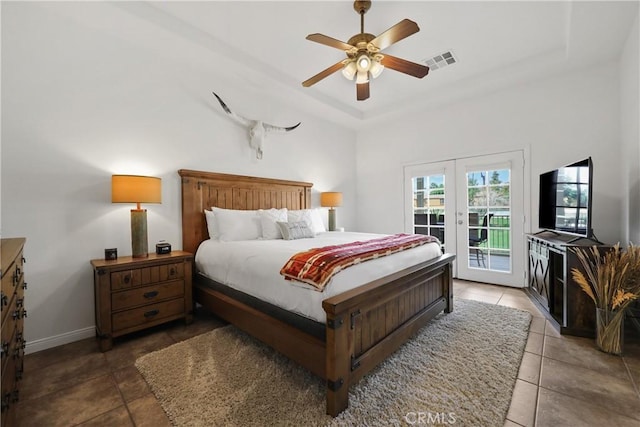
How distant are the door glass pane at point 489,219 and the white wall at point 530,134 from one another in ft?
1.06

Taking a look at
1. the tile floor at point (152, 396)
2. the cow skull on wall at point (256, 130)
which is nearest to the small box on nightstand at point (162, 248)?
the tile floor at point (152, 396)

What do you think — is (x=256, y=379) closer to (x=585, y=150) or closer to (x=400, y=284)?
(x=400, y=284)

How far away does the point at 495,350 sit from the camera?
2109 millimetres

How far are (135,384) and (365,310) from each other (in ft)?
5.26

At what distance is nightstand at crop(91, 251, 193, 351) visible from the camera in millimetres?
2180

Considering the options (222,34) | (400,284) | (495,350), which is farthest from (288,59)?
(495,350)

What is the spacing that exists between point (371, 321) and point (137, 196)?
223cm

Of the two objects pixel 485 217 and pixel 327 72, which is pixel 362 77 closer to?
pixel 327 72

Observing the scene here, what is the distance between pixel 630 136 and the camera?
2.74 m

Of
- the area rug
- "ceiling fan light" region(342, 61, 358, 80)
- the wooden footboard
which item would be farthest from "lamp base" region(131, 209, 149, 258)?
"ceiling fan light" region(342, 61, 358, 80)

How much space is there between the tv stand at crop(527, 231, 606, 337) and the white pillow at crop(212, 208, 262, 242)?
3046mm

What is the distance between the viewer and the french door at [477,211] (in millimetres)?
3783

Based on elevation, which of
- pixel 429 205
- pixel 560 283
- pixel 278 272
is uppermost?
pixel 429 205

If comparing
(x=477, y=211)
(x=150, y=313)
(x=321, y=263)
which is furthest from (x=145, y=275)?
(x=477, y=211)
